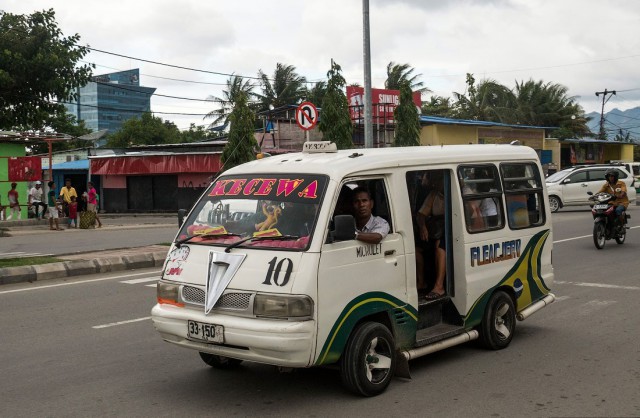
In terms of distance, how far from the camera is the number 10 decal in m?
4.93

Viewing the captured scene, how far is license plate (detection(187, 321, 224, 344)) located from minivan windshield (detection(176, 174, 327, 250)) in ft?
2.07

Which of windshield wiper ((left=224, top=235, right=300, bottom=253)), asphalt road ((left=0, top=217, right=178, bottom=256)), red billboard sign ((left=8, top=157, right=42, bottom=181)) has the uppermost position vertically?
red billboard sign ((left=8, top=157, right=42, bottom=181))

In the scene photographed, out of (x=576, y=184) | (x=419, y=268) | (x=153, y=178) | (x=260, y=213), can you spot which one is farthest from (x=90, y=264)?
(x=153, y=178)

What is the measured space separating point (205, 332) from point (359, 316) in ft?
3.67

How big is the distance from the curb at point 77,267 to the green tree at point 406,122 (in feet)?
30.4

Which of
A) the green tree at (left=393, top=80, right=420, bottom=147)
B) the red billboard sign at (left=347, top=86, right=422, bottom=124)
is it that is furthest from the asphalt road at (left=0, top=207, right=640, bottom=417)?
the red billboard sign at (left=347, top=86, right=422, bottom=124)

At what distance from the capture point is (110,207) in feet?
132

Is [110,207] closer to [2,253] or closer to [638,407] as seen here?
[2,253]

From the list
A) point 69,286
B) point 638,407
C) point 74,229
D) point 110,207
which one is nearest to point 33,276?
point 69,286

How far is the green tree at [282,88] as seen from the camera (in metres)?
45.7

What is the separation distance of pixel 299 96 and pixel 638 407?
4223cm

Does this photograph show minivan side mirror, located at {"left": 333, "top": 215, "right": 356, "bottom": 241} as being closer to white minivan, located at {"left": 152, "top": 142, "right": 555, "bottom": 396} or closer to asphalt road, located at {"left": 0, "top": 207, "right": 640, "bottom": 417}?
white minivan, located at {"left": 152, "top": 142, "right": 555, "bottom": 396}

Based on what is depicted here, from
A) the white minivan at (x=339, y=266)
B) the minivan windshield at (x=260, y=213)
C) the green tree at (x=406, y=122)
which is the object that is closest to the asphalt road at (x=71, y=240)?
the green tree at (x=406, y=122)

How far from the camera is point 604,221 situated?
15.0 metres
